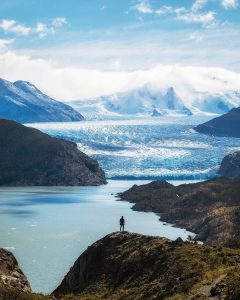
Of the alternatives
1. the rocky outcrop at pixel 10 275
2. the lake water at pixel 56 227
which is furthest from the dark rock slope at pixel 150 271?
the lake water at pixel 56 227

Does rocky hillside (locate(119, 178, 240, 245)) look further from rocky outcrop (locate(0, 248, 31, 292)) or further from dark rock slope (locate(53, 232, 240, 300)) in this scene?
rocky outcrop (locate(0, 248, 31, 292))

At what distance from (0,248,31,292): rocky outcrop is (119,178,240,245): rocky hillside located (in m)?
41.8

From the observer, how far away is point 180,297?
28891 millimetres

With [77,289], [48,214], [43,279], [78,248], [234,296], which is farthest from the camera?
[48,214]

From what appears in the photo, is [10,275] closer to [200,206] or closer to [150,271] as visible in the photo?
[150,271]

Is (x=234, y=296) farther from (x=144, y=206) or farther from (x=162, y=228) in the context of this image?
(x=144, y=206)

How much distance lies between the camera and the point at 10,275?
3672cm

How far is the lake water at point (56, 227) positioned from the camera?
2517 inches

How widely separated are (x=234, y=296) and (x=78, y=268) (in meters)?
19.7

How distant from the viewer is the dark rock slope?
3003cm

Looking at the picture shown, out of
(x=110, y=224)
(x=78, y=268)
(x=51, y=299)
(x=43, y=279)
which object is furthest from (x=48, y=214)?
(x=51, y=299)

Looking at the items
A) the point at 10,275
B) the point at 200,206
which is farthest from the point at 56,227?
Answer: the point at 10,275

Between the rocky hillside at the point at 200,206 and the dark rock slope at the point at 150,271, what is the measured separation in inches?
1396

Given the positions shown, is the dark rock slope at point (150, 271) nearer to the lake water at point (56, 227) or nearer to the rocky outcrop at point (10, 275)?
the rocky outcrop at point (10, 275)
